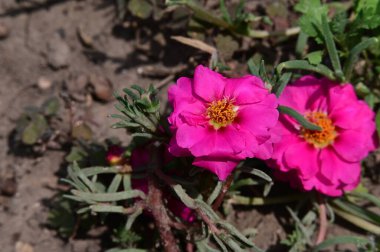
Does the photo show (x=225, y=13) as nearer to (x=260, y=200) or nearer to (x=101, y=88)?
(x=101, y=88)

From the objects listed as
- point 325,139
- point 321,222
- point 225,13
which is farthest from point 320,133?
point 225,13

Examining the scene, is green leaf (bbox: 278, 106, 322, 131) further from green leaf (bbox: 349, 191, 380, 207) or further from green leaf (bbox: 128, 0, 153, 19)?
green leaf (bbox: 128, 0, 153, 19)

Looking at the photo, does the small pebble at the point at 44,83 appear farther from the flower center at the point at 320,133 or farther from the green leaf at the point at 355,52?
the green leaf at the point at 355,52

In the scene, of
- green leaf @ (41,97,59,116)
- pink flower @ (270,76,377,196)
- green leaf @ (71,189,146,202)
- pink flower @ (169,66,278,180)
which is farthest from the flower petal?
green leaf @ (41,97,59,116)

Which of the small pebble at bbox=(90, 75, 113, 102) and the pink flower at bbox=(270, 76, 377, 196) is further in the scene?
the small pebble at bbox=(90, 75, 113, 102)

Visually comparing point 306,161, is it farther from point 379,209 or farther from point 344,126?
point 379,209

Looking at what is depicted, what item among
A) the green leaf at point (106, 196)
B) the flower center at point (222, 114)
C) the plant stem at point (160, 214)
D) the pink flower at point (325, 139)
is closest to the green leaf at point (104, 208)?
the green leaf at point (106, 196)

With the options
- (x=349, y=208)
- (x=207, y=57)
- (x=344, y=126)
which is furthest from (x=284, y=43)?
(x=349, y=208)
